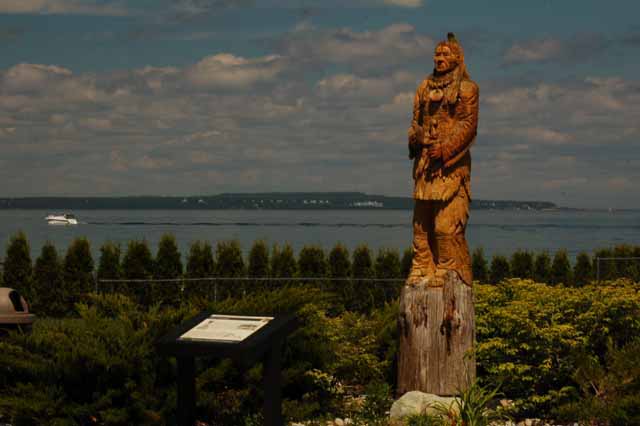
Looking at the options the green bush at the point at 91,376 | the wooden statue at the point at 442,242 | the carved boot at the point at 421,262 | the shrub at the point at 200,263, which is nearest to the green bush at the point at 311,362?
the green bush at the point at 91,376

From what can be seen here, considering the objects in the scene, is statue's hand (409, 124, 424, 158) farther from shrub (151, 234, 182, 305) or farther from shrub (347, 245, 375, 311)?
shrub (151, 234, 182, 305)

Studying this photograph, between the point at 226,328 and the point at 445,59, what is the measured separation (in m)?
4.61

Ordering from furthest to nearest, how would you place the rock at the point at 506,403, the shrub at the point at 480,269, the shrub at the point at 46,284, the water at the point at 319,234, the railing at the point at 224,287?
the water at the point at 319,234, the shrub at the point at 480,269, the shrub at the point at 46,284, the railing at the point at 224,287, the rock at the point at 506,403

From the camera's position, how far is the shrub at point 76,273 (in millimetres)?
18375

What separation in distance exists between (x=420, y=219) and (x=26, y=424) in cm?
508

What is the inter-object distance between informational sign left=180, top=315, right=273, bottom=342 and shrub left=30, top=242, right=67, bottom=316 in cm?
1190

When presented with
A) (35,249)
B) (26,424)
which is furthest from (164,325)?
(35,249)

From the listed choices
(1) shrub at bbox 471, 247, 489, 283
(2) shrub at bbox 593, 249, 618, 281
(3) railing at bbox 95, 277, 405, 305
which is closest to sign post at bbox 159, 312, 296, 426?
(3) railing at bbox 95, 277, 405, 305

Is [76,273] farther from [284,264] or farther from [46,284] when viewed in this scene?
[284,264]

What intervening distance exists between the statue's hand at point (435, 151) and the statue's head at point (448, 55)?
37.7 inches

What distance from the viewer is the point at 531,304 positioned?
388 inches

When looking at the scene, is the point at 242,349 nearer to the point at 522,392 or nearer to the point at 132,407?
the point at 132,407

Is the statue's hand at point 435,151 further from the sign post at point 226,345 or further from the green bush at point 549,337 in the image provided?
the sign post at point 226,345

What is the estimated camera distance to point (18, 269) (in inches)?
719
